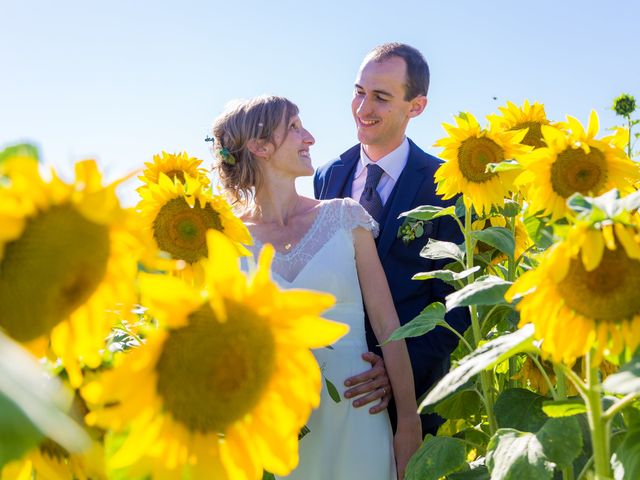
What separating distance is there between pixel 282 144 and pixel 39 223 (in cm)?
258

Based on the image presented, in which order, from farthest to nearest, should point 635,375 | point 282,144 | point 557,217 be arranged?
point 282,144
point 557,217
point 635,375

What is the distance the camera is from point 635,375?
2.71 ft

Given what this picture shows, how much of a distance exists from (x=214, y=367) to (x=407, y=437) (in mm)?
2174

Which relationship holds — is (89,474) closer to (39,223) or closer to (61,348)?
(61,348)

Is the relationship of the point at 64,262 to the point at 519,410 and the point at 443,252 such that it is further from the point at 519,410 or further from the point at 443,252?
the point at 443,252

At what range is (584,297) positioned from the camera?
0.88m

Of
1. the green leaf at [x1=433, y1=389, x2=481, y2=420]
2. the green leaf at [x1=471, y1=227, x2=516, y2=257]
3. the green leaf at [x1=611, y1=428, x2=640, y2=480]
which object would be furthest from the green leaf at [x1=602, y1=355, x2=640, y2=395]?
the green leaf at [x1=433, y1=389, x2=481, y2=420]

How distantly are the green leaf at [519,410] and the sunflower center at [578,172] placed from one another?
508mm

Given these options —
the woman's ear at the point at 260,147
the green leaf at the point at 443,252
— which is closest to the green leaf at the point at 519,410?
the green leaf at the point at 443,252

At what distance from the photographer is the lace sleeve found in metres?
2.90

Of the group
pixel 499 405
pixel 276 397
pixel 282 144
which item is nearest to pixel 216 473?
pixel 276 397

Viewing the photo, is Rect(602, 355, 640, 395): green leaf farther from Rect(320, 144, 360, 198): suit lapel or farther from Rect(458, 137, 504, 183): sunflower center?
Rect(320, 144, 360, 198): suit lapel

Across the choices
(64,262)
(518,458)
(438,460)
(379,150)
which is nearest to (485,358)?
(518,458)

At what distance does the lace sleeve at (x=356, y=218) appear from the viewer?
2.90 m
